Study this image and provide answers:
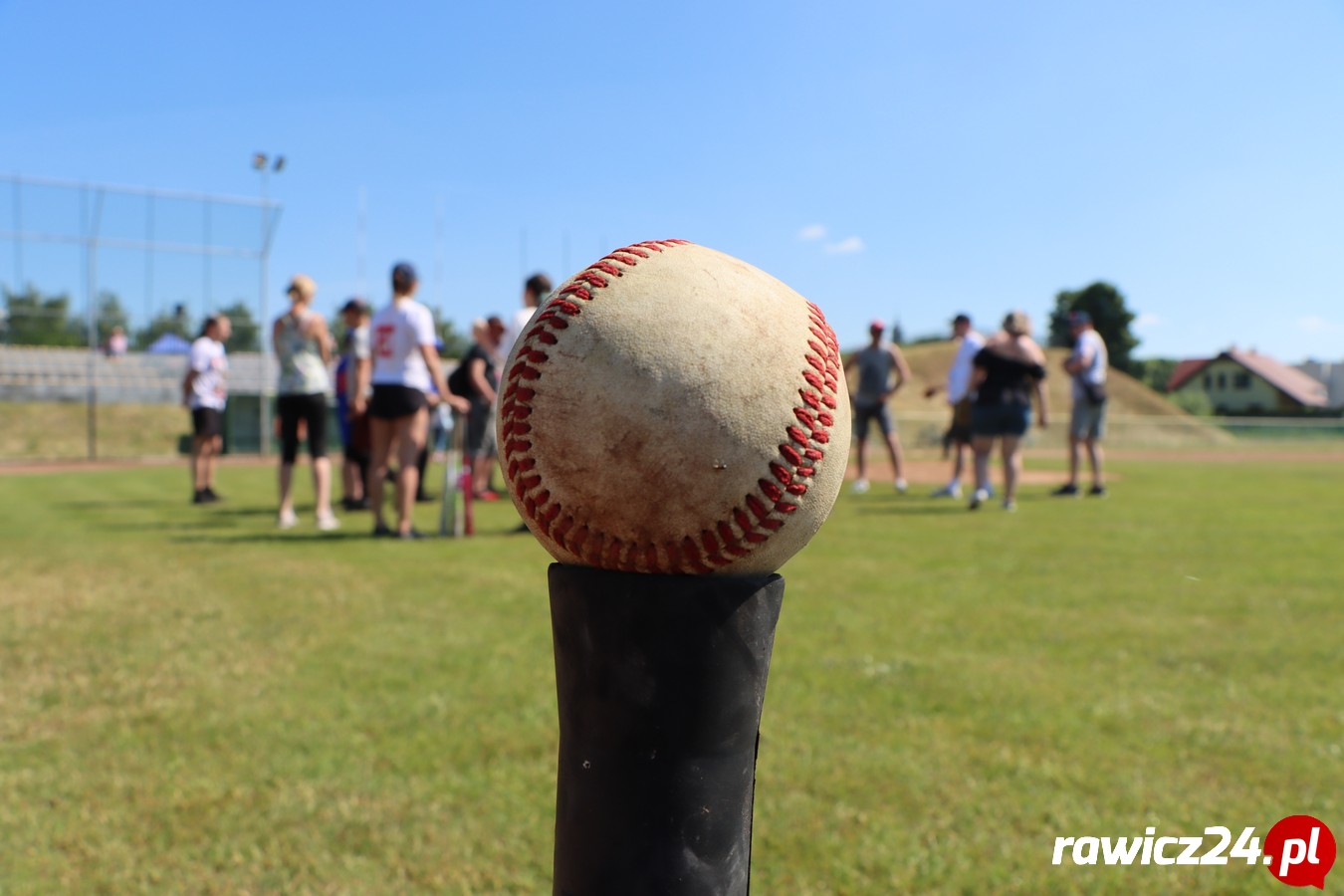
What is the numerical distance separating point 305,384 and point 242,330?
18107 millimetres

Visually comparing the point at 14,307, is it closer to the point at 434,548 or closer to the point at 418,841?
the point at 434,548

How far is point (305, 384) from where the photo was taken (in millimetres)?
7223

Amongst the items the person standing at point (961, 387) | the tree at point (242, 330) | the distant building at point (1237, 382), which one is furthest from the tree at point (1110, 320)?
the person standing at point (961, 387)

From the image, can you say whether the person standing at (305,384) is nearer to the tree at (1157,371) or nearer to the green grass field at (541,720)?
the green grass field at (541,720)

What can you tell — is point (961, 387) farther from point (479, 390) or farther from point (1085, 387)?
point (479, 390)

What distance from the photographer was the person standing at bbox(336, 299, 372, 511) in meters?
7.61

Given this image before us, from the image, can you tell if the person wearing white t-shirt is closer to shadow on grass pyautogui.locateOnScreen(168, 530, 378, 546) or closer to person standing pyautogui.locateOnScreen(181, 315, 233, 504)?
shadow on grass pyautogui.locateOnScreen(168, 530, 378, 546)

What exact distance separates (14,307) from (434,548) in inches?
784

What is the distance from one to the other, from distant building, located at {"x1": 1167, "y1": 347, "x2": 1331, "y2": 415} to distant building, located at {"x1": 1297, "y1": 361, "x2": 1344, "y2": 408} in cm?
1310

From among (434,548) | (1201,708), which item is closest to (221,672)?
(434,548)

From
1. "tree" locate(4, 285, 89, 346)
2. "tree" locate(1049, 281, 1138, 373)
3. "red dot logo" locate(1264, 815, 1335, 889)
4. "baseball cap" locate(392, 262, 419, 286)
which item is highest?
"tree" locate(1049, 281, 1138, 373)

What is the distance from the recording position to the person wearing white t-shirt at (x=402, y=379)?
20.8ft

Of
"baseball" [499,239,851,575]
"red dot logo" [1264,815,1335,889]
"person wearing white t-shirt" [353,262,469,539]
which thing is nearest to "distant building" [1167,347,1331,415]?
"person wearing white t-shirt" [353,262,469,539]

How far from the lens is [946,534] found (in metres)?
7.25
